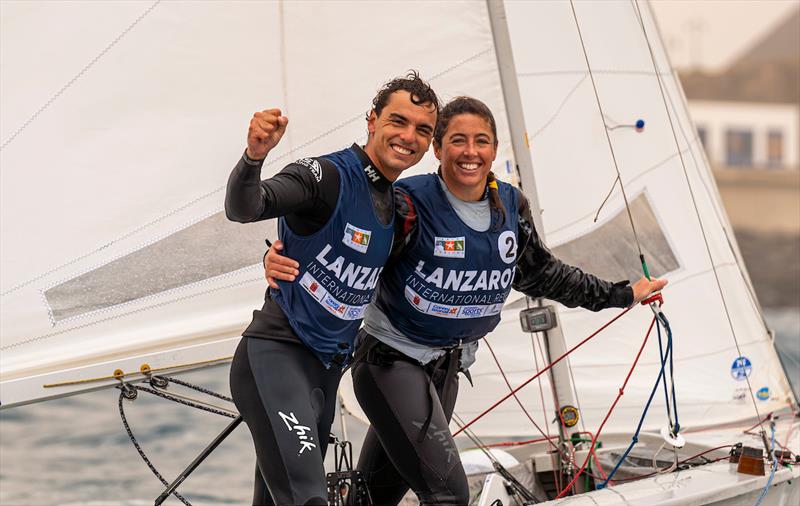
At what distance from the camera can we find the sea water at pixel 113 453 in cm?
659

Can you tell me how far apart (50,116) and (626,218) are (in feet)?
6.13

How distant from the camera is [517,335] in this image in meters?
4.10

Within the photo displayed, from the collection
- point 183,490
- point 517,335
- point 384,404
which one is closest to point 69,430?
point 183,490

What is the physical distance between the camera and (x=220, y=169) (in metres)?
3.36

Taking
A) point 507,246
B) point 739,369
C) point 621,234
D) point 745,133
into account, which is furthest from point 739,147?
point 507,246

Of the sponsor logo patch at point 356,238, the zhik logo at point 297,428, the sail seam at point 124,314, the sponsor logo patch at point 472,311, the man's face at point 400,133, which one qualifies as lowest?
the zhik logo at point 297,428

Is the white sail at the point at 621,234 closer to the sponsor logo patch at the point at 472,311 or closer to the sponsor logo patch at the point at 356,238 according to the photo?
the sponsor logo patch at the point at 472,311

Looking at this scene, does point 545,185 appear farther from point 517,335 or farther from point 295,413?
point 295,413

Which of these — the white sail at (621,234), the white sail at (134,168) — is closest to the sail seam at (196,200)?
the white sail at (134,168)

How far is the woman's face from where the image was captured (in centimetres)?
268

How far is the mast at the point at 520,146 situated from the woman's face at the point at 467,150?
87cm

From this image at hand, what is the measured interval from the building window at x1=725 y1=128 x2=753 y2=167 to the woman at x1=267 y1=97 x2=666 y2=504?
32.4m

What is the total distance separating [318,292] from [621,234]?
69.2 inches

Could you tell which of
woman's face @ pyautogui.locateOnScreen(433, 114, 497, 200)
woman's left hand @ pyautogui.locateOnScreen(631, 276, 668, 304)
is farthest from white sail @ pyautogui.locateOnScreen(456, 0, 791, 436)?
woman's face @ pyautogui.locateOnScreen(433, 114, 497, 200)
